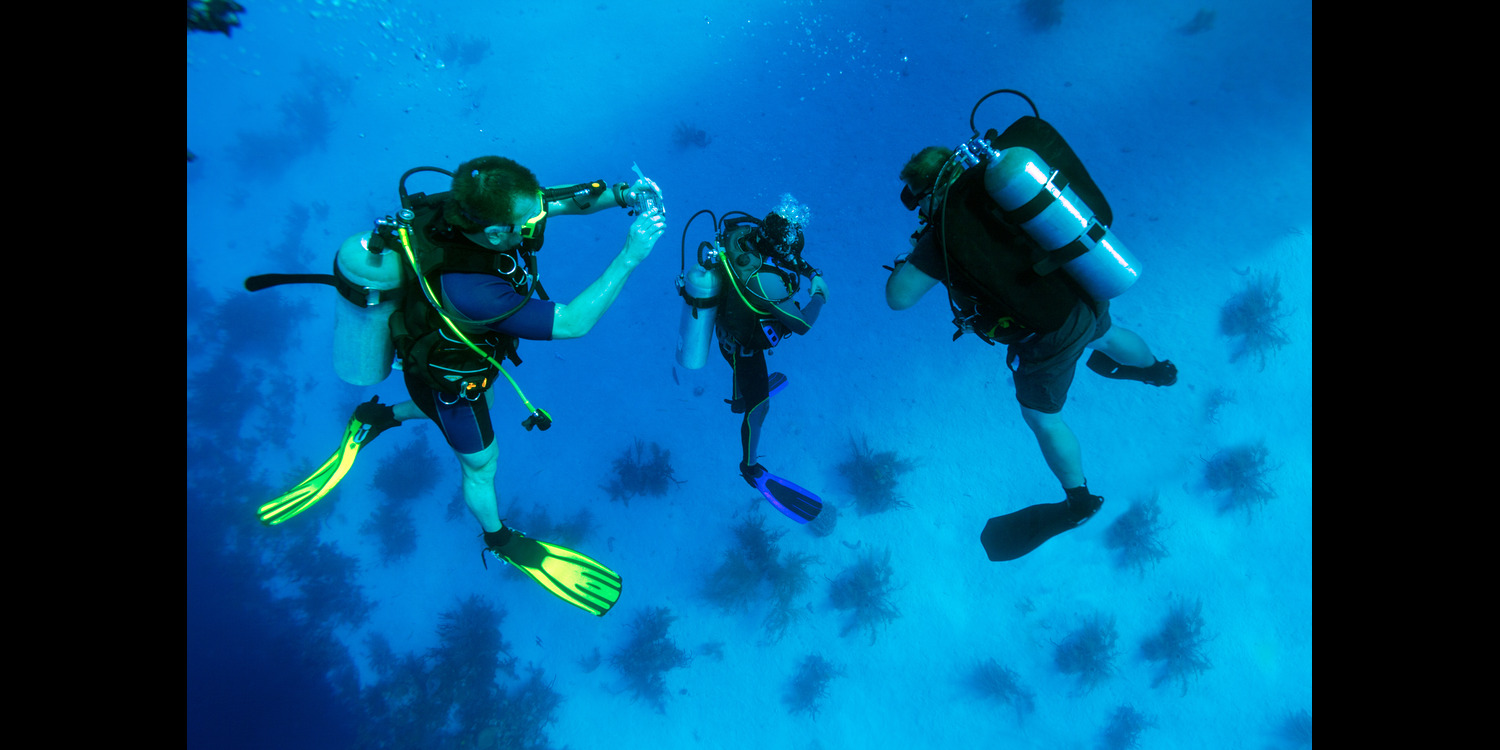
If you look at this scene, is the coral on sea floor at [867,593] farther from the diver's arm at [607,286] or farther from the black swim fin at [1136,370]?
the diver's arm at [607,286]

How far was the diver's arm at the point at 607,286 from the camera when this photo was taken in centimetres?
328

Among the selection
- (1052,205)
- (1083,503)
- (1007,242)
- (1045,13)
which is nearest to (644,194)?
(1007,242)

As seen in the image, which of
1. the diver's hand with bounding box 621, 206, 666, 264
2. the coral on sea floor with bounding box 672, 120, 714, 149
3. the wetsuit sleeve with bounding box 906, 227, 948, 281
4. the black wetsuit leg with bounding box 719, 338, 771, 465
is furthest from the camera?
the coral on sea floor with bounding box 672, 120, 714, 149

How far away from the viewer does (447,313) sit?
326 centimetres

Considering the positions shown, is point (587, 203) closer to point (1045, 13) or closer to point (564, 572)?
point (564, 572)

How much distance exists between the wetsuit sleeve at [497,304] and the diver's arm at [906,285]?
7.58 ft

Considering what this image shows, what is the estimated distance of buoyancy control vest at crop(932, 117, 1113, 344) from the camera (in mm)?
3365

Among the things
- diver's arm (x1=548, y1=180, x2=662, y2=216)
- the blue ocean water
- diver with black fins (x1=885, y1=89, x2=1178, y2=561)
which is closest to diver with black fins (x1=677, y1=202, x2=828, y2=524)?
diver's arm (x1=548, y1=180, x2=662, y2=216)

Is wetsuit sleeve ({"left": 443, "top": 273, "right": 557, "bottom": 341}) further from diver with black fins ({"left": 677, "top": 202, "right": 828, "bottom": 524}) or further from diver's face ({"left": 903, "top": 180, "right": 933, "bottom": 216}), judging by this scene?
diver's face ({"left": 903, "top": 180, "right": 933, "bottom": 216})

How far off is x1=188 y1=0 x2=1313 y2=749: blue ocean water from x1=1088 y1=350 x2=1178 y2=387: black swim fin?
72 centimetres

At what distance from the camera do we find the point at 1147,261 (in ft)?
21.0

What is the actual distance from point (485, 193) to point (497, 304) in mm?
633
